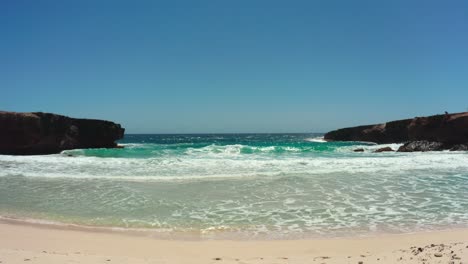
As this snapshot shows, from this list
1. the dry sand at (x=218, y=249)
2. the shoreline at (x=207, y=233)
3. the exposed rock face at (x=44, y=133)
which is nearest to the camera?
the dry sand at (x=218, y=249)

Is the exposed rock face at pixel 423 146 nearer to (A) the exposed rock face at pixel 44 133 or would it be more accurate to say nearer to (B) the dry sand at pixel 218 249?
(A) the exposed rock face at pixel 44 133

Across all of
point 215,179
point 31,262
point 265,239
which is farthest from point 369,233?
point 215,179

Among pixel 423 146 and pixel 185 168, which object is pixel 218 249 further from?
pixel 423 146

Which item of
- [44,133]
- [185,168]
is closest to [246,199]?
[185,168]

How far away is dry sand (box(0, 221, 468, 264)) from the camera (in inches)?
240

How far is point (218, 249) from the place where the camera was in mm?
7094

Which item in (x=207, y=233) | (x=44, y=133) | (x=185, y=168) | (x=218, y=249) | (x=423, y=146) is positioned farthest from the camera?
(x=423, y=146)

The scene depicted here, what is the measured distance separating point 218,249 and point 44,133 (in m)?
30.7

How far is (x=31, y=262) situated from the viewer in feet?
19.2

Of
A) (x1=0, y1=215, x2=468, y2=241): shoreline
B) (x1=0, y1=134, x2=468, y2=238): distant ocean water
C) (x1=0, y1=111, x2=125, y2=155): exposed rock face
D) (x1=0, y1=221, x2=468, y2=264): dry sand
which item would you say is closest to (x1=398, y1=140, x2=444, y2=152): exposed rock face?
(x1=0, y1=134, x2=468, y2=238): distant ocean water

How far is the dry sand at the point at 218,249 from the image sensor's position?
20.0ft

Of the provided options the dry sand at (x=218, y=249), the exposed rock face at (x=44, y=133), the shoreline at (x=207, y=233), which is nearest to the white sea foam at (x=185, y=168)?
the shoreline at (x=207, y=233)

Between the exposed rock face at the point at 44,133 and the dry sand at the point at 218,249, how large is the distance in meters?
26.6

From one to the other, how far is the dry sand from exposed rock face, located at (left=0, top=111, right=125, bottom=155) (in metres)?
26.6
